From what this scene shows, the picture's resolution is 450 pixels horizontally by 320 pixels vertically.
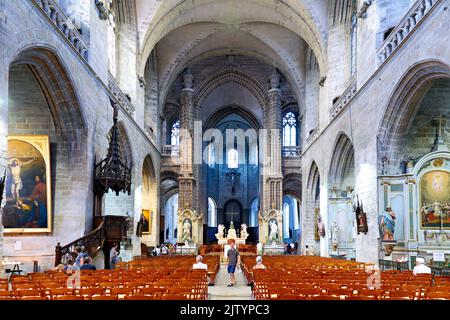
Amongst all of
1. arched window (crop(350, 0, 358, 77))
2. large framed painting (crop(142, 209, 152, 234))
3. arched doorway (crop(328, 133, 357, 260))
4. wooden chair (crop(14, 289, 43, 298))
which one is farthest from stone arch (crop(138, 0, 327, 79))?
wooden chair (crop(14, 289, 43, 298))

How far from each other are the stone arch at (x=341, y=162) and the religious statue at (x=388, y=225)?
7.62m

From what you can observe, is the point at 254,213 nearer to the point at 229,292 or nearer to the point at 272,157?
the point at 272,157

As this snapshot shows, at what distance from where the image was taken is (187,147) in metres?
35.3

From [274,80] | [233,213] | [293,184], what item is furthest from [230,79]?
[233,213]

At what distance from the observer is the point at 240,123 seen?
4969 centimetres

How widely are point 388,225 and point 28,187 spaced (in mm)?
11429

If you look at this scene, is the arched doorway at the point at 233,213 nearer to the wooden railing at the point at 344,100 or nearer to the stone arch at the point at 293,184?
the stone arch at the point at 293,184

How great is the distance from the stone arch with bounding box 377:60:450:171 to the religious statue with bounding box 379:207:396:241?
1.75 metres

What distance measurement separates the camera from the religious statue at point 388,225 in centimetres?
1585

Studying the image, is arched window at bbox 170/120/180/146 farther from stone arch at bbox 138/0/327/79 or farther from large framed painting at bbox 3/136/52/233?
large framed painting at bbox 3/136/52/233

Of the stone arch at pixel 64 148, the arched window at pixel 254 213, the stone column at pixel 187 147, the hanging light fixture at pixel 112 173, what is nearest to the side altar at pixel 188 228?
the stone column at pixel 187 147

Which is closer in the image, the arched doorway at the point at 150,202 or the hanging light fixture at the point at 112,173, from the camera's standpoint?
the hanging light fixture at the point at 112,173

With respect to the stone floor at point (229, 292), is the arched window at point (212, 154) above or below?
above
